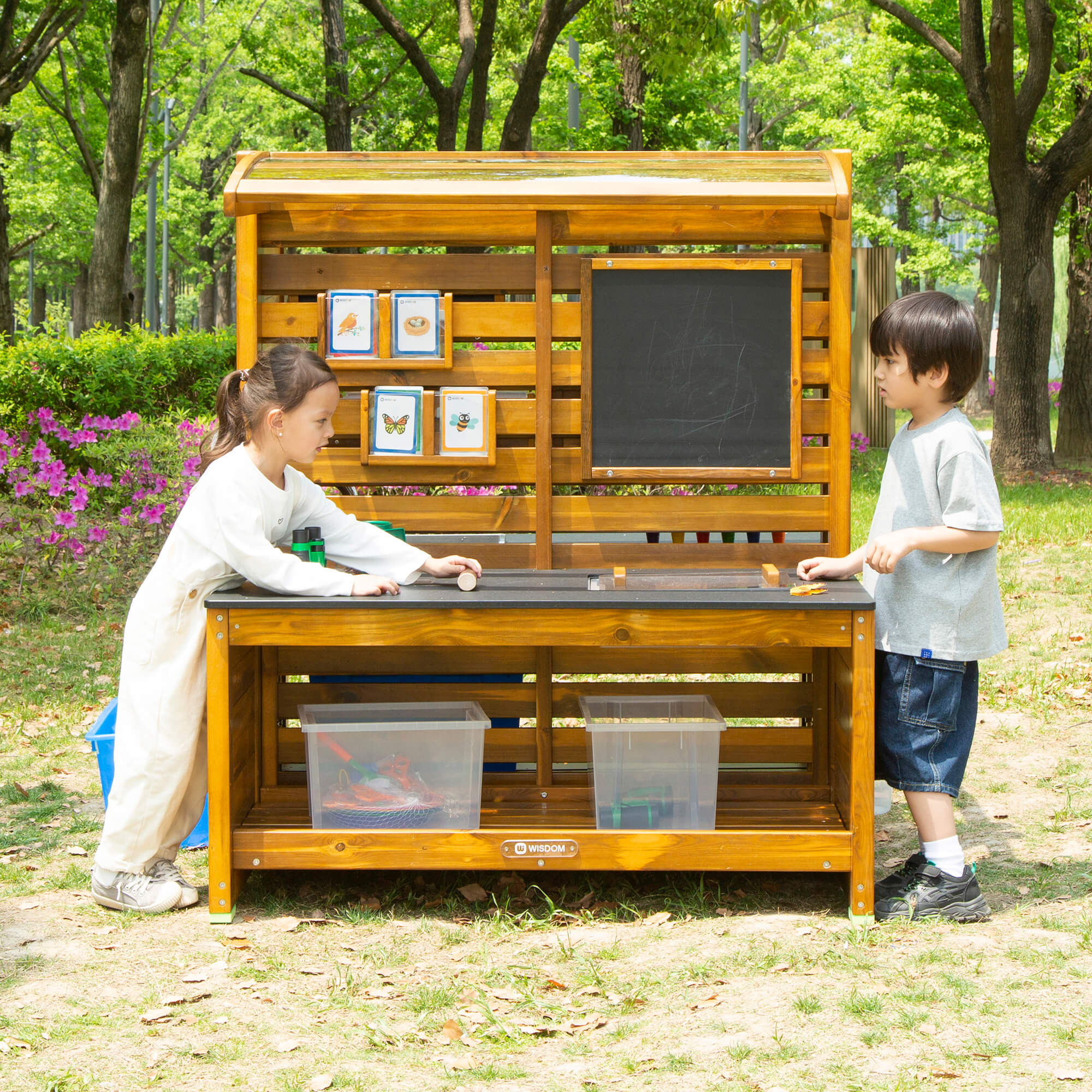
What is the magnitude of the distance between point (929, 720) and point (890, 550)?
21.8 inches

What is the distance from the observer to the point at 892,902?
3.88 meters

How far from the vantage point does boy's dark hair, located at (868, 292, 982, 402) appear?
3.74m

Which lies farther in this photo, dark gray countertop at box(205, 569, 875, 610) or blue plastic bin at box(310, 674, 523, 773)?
blue plastic bin at box(310, 674, 523, 773)

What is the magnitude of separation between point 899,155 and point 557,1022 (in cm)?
3049

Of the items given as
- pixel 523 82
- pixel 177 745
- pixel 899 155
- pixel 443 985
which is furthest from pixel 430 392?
pixel 899 155

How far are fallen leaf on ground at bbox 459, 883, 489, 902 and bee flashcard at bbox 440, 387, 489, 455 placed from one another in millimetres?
1506

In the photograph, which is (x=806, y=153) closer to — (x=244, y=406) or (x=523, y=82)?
(x=244, y=406)

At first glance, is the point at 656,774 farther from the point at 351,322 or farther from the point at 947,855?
the point at 351,322

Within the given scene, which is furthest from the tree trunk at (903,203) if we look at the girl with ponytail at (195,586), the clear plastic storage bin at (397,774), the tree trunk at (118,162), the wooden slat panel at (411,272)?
the clear plastic storage bin at (397,774)

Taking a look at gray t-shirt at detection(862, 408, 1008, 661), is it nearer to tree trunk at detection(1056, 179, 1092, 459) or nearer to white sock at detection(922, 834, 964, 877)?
white sock at detection(922, 834, 964, 877)

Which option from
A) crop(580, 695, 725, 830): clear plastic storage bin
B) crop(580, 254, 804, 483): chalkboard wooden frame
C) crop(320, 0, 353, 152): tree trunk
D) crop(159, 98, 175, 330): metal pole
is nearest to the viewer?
crop(580, 695, 725, 830): clear plastic storage bin

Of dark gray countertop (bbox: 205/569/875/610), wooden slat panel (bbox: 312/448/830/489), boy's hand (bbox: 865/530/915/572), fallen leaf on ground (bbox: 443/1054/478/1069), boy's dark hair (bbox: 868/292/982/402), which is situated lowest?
fallen leaf on ground (bbox: 443/1054/478/1069)

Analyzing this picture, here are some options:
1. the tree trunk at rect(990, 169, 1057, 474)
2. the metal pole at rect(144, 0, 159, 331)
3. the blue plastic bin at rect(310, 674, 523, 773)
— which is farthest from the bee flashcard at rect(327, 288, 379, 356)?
the metal pole at rect(144, 0, 159, 331)

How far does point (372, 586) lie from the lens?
379 centimetres
